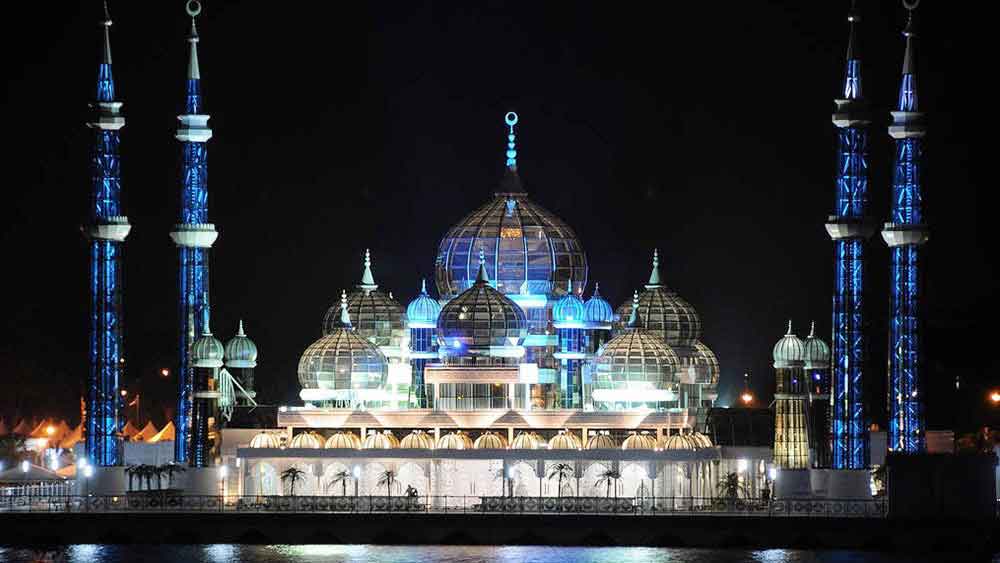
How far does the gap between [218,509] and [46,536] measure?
20.8 ft

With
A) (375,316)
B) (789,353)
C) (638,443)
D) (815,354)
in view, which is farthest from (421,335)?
(815,354)

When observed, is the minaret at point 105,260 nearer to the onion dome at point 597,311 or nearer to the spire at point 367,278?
the spire at point 367,278

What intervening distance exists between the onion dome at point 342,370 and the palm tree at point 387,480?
523cm

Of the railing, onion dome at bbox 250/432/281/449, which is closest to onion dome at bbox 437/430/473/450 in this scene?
the railing

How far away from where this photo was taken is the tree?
11919 cm

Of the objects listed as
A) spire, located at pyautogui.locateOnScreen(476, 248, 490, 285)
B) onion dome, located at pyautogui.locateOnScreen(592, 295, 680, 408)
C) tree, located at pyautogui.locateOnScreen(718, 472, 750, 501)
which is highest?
spire, located at pyautogui.locateOnScreen(476, 248, 490, 285)

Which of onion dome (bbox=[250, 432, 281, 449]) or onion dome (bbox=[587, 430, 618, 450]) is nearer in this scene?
onion dome (bbox=[587, 430, 618, 450])

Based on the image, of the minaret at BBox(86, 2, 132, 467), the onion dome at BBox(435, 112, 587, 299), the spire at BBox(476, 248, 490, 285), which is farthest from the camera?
the onion dome at BBox(435, 112, 587, 299)

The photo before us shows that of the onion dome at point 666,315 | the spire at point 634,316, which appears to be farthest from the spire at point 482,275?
the onion dome at point 666,315

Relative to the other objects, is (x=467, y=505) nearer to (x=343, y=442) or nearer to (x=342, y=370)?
(x=343, y=442)

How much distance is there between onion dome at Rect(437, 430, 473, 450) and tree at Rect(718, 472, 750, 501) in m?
9.45

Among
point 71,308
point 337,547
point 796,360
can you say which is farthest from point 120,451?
point 71,308

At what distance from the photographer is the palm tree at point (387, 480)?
119688 millimetres

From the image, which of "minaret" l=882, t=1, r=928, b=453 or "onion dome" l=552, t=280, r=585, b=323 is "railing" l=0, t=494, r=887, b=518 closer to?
"minaret" l=882, t=1, r=928, b=453
